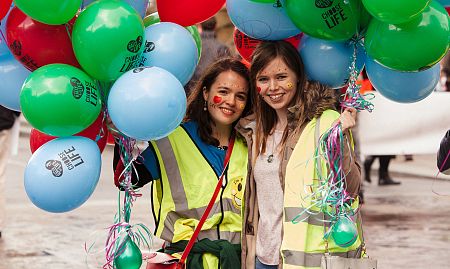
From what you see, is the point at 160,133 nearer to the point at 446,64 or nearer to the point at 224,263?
the point at 224,263

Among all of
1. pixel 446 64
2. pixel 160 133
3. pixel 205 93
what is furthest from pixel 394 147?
pixel 160 133

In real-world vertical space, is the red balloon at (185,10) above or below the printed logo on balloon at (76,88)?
above

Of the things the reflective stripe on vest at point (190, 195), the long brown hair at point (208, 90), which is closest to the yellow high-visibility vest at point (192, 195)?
the reflective stripe on vest at point (190, 195)

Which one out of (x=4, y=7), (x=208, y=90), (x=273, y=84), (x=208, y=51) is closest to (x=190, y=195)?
(x=208, y=90)

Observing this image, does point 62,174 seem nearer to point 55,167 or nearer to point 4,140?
point 55,167

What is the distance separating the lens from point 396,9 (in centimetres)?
367

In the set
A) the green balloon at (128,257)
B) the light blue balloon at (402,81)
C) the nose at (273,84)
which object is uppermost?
the light blue balloon at (402,81)

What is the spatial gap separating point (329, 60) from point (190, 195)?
0.96 metres

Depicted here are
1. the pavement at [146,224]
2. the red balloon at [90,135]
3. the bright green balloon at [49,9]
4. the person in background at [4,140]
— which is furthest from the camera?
the person in background at [4,140]

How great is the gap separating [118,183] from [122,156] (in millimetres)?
151

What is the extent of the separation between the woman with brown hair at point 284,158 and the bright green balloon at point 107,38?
2.50ft

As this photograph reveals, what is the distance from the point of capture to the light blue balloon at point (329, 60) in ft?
13.9

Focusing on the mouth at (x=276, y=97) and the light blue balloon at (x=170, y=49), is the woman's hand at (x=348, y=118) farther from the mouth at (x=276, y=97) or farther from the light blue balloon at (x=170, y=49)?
the light blue balloon at (x=170, y=49)

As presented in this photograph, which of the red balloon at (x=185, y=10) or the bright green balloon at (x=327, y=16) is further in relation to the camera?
the red balloon at (x=185, y=10)
